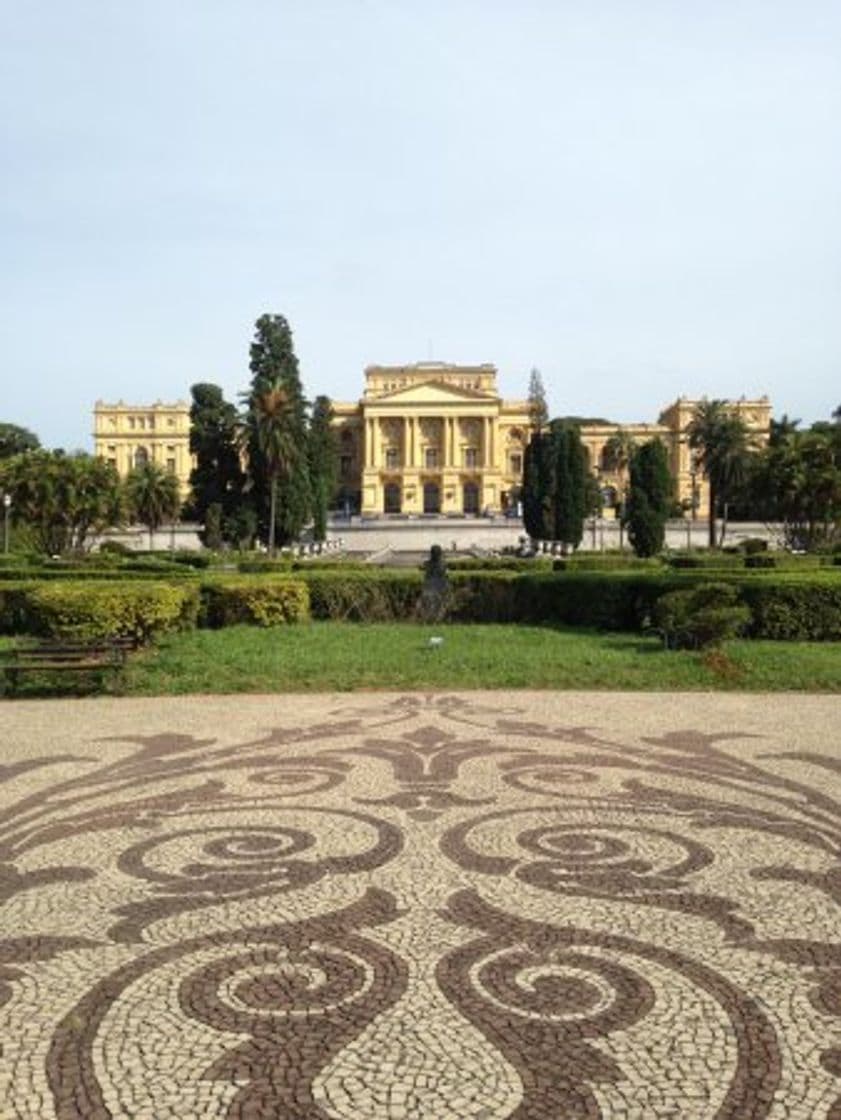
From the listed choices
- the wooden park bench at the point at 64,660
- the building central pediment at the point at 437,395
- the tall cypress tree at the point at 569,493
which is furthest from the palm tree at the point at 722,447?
the wooden park bench at the point at 64,660

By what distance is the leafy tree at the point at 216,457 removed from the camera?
46531mm

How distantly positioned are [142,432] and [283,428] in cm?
6994

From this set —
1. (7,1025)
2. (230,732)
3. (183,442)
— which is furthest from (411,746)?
(183,442)

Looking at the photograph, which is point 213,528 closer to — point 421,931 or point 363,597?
point 363,597

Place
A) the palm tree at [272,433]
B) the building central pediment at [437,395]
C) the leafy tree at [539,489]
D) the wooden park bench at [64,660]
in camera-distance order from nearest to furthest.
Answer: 1. the wooden park bench at [64,660]
2. the palm tree at [272,433]
3. the leafy tree at [539,489]
4. the building central pediment at [437,395]

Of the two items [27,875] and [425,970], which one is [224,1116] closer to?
[425,970]

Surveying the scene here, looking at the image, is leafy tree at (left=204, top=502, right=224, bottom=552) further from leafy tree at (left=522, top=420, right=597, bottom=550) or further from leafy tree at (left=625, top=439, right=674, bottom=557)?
leafy tree at (left=625, top=439, right=674, bottom=557)

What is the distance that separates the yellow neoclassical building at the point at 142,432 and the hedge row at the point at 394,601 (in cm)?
9364

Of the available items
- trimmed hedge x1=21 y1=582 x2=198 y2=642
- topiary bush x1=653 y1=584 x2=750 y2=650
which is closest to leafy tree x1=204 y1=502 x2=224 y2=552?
trimmed hedge x1=21 y1=582 x2=198 y2=642

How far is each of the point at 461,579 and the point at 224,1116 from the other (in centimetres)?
1561

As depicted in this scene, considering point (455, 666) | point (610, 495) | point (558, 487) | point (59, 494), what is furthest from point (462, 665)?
point (610, 495)

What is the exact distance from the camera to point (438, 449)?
101m

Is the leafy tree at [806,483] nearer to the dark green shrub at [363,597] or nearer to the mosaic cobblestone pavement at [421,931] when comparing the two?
the dark green shrub at [363,597]

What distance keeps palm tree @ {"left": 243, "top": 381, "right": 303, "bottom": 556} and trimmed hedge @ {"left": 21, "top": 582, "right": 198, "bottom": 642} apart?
1153 inches
